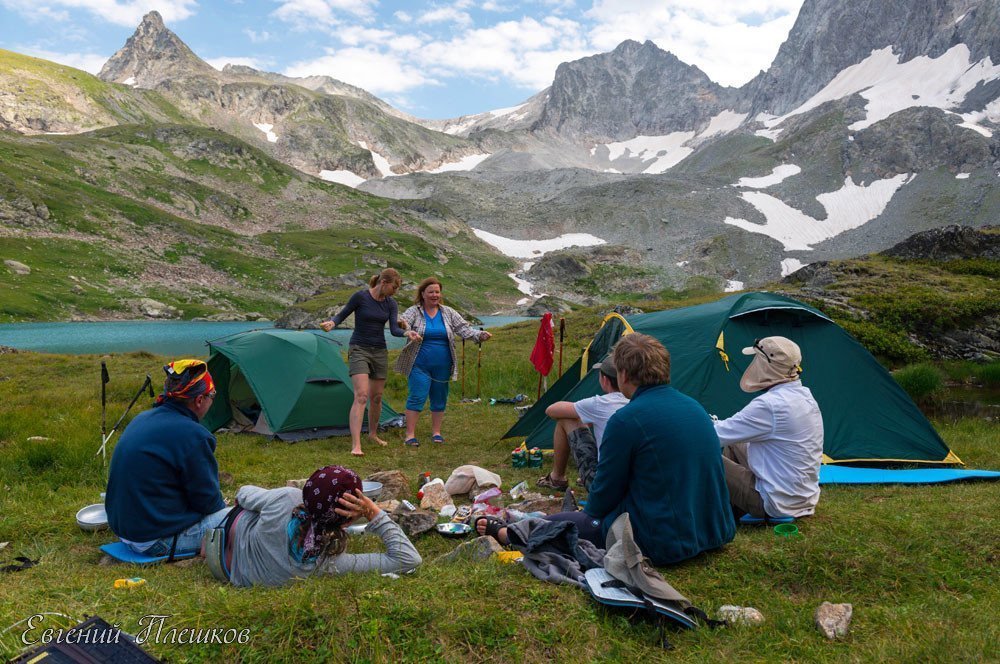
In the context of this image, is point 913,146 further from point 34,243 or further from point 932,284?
point 34,243

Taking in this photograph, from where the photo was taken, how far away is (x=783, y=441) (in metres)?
5.45

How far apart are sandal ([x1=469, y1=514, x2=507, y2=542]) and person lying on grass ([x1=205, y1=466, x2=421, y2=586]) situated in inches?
46.3

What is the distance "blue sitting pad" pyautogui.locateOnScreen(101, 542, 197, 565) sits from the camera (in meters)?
5.03

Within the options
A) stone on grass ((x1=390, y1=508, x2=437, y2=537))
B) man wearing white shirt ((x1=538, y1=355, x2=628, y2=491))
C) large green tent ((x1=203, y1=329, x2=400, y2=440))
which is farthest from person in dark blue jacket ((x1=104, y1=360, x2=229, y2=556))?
large green tent ((x1=203, y1=329, x2=400, y2=440))

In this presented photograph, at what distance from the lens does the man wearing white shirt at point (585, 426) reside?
20.9 feet

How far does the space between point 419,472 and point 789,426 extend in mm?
5478

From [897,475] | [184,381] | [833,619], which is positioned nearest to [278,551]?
[184,381]

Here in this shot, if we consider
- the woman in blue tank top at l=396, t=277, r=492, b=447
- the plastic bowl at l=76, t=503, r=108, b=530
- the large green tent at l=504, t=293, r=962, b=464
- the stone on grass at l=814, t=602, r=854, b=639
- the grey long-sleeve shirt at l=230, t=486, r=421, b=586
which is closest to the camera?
the stone on grass at l=814, t=602, r=854, b=639

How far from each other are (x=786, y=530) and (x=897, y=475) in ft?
13.8

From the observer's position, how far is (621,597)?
380cm

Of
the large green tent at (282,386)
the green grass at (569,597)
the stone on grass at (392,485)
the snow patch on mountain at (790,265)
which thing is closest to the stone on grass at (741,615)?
the green grass at (569,597)

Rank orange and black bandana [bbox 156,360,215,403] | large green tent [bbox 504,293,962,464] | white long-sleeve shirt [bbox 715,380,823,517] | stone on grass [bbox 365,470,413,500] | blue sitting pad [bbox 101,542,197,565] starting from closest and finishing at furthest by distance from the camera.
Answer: orange and black bandana [bbox 156,360,215,403] < blue sitting pad [bbox 101,542,197,565] < white long-sleeve shirt [bbox 715,380,823,517] < stone on grass [bbox 365,470,413,500] < large green tent [bbox 504,293,962,464]

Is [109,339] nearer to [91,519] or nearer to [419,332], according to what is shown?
[419,332]

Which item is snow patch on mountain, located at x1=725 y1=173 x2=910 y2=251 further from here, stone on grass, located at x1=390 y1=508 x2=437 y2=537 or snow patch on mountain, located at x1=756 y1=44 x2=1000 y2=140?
stone on grass, located at x1=390 y1=508 x2=437 y2=537
